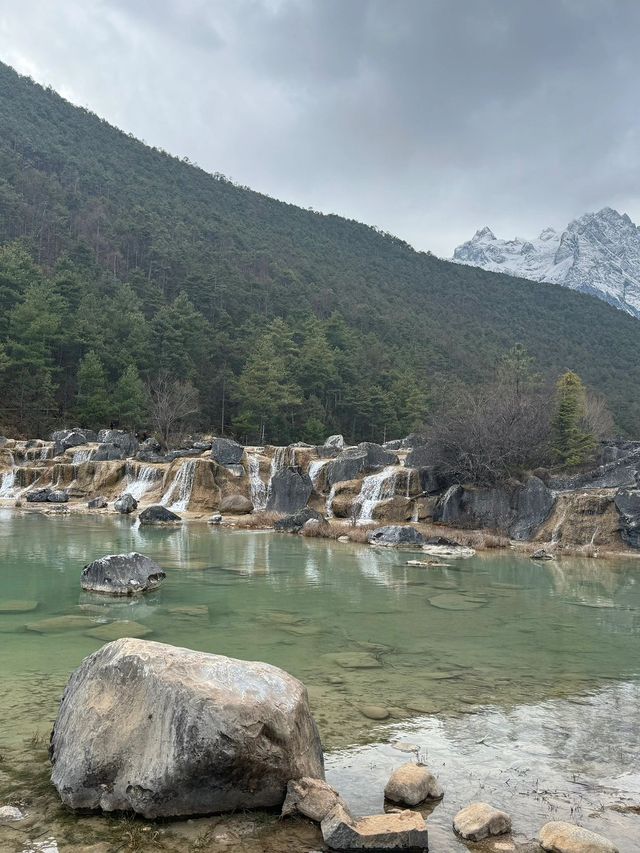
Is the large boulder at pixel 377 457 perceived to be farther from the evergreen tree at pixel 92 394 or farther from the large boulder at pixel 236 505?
the evergreen tree at pixel 92 394

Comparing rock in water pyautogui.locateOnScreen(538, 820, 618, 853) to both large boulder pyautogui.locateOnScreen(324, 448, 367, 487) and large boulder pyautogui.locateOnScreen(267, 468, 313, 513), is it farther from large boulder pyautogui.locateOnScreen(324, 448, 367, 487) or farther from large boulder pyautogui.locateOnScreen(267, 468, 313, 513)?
large boulder pyautogui.locateOnScreen(324, 448, 367, 487)

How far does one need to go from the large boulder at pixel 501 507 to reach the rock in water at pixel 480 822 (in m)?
23.3

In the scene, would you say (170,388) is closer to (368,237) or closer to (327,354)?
(327,354)

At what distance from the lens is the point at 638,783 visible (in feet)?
16.6

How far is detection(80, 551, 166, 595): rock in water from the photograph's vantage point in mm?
12539

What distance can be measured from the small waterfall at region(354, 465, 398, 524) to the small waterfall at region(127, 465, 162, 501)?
12.0 meters

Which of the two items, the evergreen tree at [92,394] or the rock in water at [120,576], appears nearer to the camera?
the rock in water at [120,576]

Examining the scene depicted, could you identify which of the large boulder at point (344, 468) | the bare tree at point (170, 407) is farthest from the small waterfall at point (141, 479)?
the bare tree at point (170, 407)

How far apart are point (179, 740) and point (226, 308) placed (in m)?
76.2

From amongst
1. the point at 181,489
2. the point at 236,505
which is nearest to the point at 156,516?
the point at 236,505

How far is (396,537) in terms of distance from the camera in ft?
77.9

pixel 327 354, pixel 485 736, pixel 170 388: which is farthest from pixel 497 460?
pixel 327 354

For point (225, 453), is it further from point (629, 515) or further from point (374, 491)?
point (629, 515)

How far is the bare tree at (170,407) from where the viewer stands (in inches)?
2016
